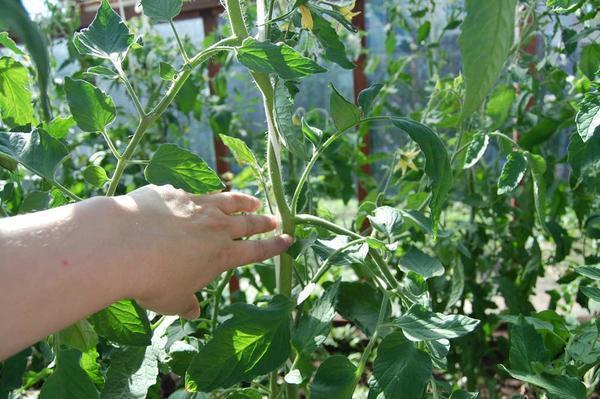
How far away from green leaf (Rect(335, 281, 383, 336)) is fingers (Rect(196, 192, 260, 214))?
168mm

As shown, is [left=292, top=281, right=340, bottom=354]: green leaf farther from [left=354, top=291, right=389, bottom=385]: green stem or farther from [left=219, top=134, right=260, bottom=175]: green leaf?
[left=219, top=134, right=260, bottom=175]: green leaf

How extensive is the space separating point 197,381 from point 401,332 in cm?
18

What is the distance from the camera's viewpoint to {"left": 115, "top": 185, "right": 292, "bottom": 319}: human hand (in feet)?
1.53

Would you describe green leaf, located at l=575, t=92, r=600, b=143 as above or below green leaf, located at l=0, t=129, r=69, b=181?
below

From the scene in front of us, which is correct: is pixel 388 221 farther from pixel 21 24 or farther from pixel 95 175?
pixel 21 24

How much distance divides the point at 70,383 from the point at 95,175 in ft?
0.62

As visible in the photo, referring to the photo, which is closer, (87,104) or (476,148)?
(87,104)

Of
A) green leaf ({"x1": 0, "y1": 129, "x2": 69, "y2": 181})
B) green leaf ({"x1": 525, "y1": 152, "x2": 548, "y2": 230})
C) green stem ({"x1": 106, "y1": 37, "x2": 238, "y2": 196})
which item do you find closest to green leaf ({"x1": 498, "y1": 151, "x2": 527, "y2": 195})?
green leaf ({"x1": 525, "y1": 152, "x2": 548, "y2": 230})

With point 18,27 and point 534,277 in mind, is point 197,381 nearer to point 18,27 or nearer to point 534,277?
point 18,27

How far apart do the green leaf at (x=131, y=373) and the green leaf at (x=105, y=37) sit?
278 mm

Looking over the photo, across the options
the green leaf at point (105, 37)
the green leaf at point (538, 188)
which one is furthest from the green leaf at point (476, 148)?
the green leaf at point (105, 37)

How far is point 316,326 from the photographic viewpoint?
23.4 inches

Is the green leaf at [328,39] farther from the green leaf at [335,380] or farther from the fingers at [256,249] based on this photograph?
the green leaf at [335,380]

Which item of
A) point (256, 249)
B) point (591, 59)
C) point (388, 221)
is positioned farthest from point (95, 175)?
point (591, 59)
